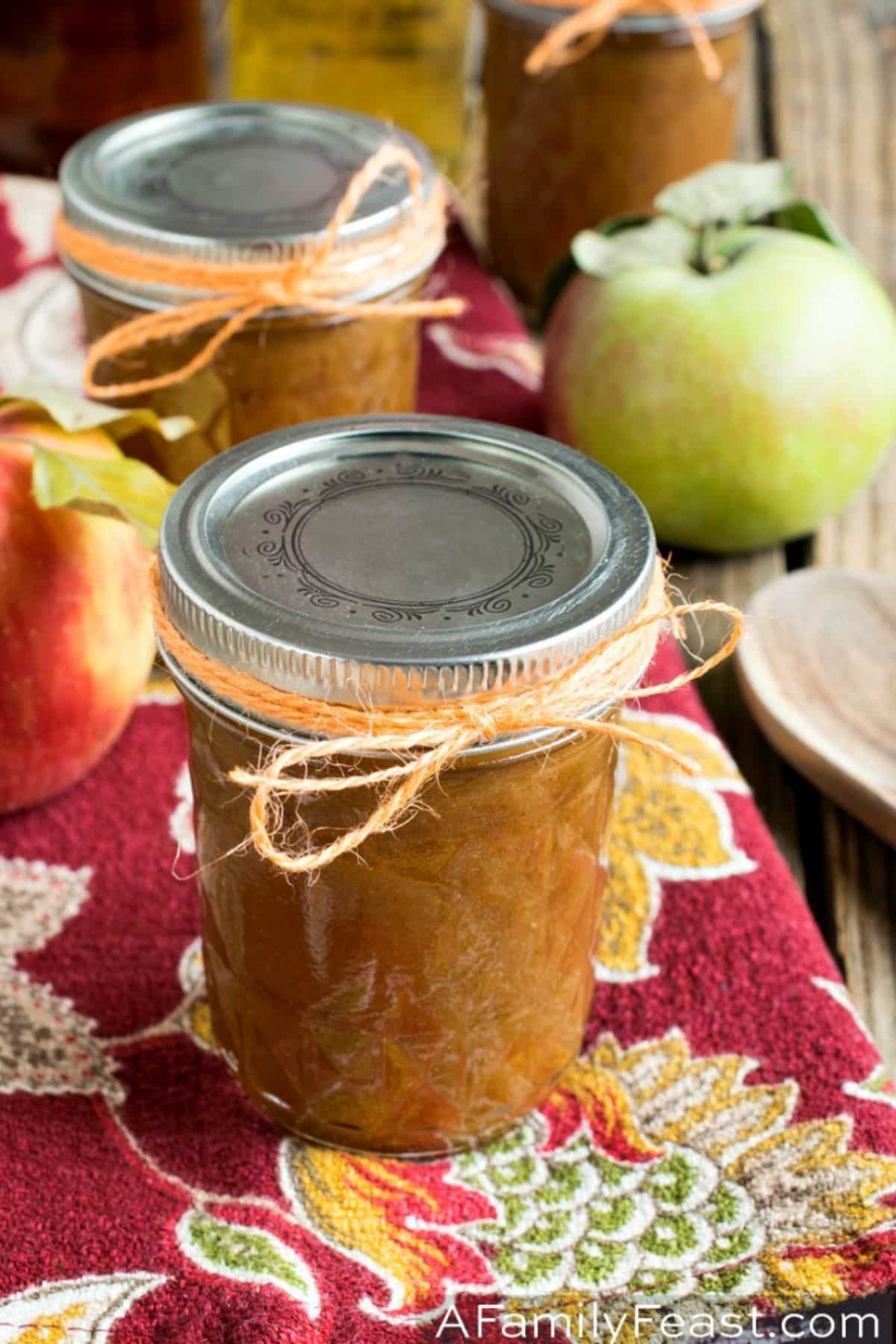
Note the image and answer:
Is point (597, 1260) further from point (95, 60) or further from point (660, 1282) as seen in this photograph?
point (95, 60)

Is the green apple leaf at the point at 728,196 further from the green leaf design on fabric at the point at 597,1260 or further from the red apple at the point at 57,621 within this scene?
the green leaf design on fabric at the point at 597,1260

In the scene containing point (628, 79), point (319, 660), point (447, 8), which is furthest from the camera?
point (447, 8)

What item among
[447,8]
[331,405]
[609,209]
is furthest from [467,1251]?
[447,8]

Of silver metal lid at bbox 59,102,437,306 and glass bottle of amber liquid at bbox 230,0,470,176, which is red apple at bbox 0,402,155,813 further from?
glass bottle of amber liquid at bbox 230,0,470,176

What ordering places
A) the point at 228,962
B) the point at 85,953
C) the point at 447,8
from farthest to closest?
the point at 447,8
the point at 85,953
the point at 228,962

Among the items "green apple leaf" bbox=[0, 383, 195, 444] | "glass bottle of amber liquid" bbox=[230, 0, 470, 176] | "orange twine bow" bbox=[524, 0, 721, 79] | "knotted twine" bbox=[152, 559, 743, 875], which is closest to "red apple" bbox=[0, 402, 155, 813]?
"green apple leaf" bbox=[0, 383, 195, 444]

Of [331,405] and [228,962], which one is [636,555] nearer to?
[228,962]

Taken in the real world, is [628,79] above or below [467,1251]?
above
